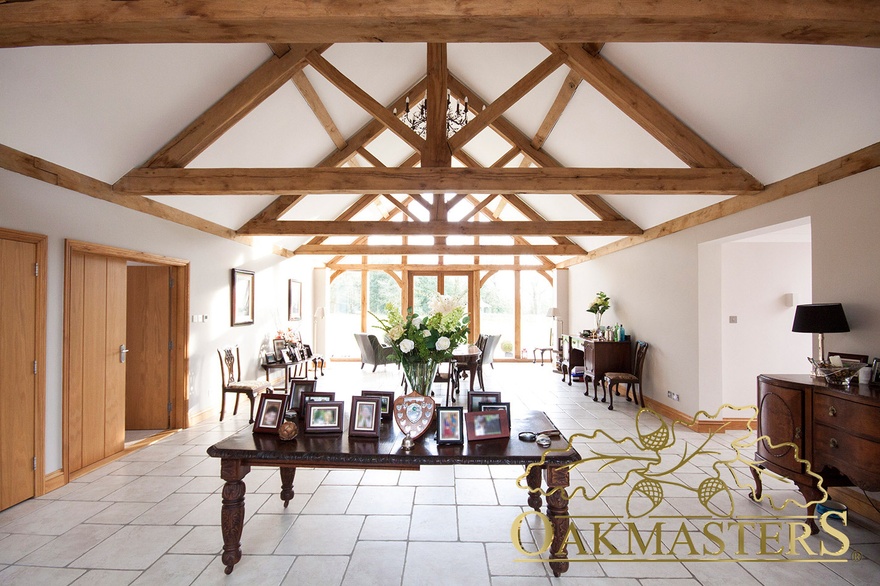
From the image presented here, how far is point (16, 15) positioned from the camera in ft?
6.11

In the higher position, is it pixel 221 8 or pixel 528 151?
pixel 528 151

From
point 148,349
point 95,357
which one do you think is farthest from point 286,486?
point 148,349

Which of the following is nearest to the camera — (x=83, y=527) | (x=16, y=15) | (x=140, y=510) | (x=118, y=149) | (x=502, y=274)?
(x=16, y=15)

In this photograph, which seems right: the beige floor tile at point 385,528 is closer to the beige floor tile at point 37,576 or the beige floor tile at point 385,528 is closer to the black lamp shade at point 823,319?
the beige floor tile at point 37,576

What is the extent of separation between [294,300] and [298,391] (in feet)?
20.7

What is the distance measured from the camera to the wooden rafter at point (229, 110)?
13.6 ft

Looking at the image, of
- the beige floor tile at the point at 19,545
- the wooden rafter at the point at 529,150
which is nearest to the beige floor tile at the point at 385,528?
the beige floor tile at the point at 19,545

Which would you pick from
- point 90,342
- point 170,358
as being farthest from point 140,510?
point 170,358

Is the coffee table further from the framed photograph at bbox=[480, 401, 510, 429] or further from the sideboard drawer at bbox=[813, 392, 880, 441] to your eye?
the sideboard drawer at bbox=[813, 392, 880, 441]

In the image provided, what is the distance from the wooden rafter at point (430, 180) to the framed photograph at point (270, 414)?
2.23 meters

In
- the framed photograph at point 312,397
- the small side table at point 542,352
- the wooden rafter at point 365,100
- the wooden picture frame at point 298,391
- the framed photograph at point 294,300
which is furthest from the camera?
the small side table at point 542,352

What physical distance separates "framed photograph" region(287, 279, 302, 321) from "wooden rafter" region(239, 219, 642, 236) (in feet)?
7.73

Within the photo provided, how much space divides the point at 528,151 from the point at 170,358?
227 inches

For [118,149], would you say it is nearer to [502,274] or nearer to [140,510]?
[140,510]
